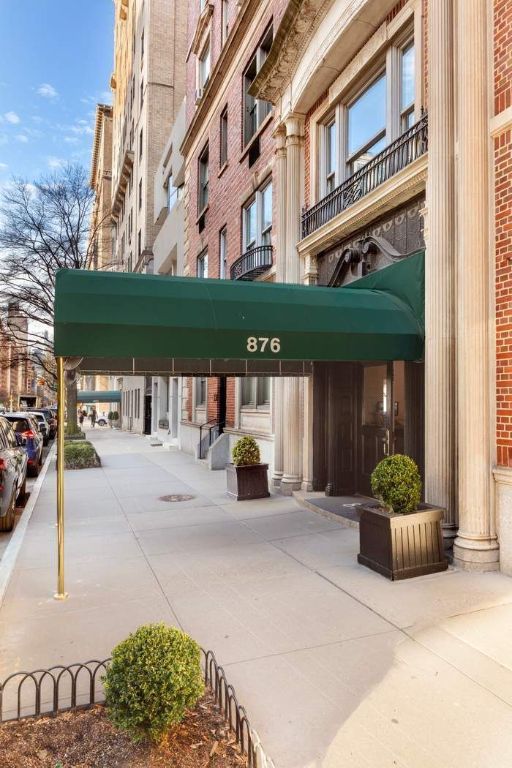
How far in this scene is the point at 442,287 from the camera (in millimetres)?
6434

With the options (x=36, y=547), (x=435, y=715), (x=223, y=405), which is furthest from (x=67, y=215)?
(x=435, y=715)

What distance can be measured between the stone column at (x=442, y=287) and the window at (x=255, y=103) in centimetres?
777

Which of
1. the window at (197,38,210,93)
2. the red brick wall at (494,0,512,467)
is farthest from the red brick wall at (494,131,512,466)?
the window at (197,38,210,93)

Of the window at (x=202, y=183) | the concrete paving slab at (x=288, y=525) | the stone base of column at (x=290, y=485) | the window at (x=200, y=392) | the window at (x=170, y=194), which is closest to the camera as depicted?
the concrete paving slab at (x=288, y=525)

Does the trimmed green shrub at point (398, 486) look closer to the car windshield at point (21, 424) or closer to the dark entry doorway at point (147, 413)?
the car windshield at point (21, 424)

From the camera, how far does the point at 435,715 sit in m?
3.28

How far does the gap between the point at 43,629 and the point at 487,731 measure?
3.69 meters

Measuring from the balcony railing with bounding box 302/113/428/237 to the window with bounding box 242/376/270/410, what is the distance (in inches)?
163

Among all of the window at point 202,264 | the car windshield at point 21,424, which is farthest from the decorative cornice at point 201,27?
the car windshield at point 21,424

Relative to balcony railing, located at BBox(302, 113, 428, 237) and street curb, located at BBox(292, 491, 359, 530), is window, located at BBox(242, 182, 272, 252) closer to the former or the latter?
balcony railing, located at BBox(302, 113, 428, 237)

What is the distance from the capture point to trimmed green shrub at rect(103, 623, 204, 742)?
2742 millimetres

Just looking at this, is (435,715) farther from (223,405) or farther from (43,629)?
(223,405)

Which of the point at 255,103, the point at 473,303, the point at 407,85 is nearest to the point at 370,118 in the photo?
the point at 407,85

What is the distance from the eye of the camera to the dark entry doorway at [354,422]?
8727 mm
